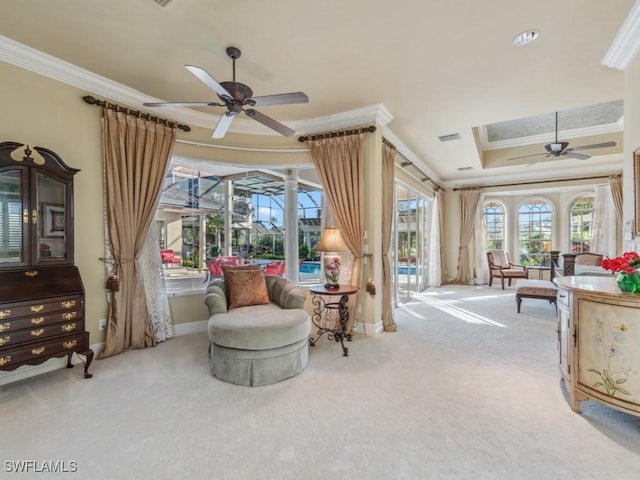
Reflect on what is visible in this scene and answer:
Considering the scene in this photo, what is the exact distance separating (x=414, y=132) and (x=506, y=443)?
4.24 meters

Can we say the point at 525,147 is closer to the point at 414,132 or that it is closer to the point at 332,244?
the point at 414,132

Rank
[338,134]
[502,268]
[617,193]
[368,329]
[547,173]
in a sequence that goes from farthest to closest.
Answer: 1. [502,268]
2. [547,173]
3. [617,193]
4. [338,134]
5. [368,329]

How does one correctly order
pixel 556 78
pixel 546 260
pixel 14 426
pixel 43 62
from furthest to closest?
pixel 546 260 < pixel 556 78 < pixel 43 62 < pixel 14 426

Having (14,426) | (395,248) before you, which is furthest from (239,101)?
(395,248)

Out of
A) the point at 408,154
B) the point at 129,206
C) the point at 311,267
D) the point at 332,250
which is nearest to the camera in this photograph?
the point at 129,206

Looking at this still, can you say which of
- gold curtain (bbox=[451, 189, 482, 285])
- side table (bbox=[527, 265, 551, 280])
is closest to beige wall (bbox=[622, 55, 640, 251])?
gold curtain (bbox=[451, 189, 482, 285])

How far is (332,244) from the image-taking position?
12.7 feet

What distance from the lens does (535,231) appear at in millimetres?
8969

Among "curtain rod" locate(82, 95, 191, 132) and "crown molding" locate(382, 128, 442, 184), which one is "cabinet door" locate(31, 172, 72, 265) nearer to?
"curtain rod" locate(82, 95, 191, 132)

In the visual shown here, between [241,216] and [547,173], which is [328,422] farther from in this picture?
[547,173]

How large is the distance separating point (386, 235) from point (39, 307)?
3.80 meters

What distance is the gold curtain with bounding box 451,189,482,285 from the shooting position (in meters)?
8.51

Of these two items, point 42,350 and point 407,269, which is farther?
A: point 407,269
